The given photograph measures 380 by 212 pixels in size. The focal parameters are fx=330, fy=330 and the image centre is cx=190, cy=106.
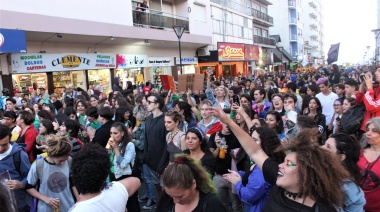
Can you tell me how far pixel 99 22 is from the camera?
52.2 ft

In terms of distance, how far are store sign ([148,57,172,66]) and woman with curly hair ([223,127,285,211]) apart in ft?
61.4

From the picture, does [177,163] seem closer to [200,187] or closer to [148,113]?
[200,187]

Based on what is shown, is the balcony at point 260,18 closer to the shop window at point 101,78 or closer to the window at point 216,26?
the window at point 216,26

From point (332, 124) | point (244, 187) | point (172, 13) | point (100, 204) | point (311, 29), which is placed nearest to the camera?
point (100, 204)

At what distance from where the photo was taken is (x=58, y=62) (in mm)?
14773

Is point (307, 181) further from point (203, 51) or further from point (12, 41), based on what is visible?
point (203, 51)

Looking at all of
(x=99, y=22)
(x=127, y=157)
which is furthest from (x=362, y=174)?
(x=99, y=22)

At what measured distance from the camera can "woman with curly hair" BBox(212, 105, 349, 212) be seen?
218cm

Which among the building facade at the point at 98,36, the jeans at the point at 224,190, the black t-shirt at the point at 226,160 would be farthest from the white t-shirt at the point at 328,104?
the building facade at the point at 98,36

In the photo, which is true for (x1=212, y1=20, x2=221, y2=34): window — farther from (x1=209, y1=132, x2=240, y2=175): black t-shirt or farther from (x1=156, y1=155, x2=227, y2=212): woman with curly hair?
(x1=156, y1=155, x2=227, y2=212): woman with curly hair

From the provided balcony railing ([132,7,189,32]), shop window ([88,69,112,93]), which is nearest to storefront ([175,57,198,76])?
balcony railing ([132,7,189,32])

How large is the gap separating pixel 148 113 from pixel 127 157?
1.87 m

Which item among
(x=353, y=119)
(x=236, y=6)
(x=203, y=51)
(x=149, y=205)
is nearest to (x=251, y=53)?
(x=236, y=6)

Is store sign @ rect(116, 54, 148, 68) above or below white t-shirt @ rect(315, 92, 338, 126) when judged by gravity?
above
